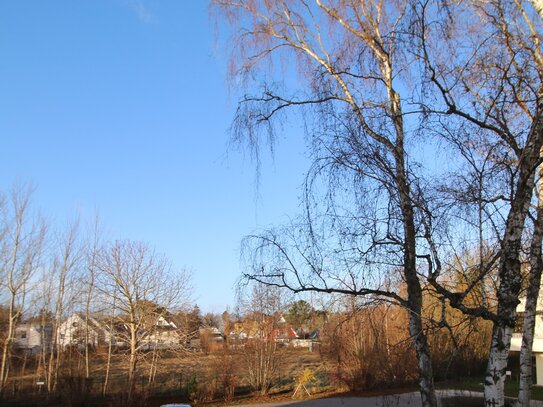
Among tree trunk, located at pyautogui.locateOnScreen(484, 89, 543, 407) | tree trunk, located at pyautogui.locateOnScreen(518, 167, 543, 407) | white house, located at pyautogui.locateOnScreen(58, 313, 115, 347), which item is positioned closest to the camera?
tree trunk, located at pyautogui.locateOnScreen(484, 89, 543, 407)

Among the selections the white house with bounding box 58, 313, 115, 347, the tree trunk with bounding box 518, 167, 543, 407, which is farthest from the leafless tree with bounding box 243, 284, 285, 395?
the tree trunk with bounding box 518, 167, 543, 407

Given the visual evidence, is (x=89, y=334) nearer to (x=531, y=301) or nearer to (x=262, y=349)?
(x=262, y=349)

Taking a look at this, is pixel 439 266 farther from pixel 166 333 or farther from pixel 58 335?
pixel 58 335

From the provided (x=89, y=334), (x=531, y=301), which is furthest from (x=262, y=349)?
(x=531, y=301)

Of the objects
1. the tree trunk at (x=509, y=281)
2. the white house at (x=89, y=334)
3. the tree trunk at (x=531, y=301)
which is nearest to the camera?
the tree trunk at (x=509, y=281)

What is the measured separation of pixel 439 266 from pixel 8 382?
25.4 m

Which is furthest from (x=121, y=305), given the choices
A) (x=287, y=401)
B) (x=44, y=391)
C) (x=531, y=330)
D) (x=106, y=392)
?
(x=531, y=330)

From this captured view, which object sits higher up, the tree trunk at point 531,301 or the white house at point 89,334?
the tree trunk at point 531,301

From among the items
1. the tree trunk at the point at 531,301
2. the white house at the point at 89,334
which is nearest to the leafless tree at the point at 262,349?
the white house at the point at 89,334

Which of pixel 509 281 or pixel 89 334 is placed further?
pixel 89 334

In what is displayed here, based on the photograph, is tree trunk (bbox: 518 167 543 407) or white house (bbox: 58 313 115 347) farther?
white house (bbox: 58 313 115 347)

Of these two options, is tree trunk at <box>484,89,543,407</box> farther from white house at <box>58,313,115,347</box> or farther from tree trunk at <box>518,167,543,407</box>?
white house at <box>58,313,115,347</box>

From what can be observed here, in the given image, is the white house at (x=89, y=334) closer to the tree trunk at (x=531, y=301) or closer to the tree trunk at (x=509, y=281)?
the tree trunk at (x=531, y=301)

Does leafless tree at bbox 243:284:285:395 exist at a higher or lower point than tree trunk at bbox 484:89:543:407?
lower
